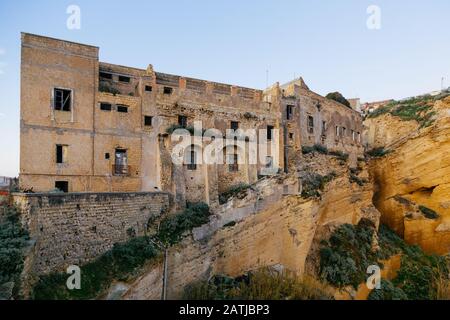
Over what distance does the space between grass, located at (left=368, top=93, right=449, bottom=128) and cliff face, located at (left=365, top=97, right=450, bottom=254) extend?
39 cm

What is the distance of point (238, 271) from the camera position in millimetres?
12727

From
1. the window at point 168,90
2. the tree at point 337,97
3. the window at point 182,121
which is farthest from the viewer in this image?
the tree at point 337,97

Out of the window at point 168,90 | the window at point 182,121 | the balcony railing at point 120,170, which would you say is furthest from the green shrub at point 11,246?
the window at point 168,90

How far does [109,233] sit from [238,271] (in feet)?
16.7

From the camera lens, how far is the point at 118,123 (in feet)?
47.9

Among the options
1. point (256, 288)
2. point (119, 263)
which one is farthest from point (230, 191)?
point (119, 263)

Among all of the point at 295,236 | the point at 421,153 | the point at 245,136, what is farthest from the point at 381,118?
the point at 295,236

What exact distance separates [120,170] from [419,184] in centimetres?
1881

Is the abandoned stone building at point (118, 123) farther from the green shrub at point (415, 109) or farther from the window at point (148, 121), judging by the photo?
the green shrub at point (415, 109)

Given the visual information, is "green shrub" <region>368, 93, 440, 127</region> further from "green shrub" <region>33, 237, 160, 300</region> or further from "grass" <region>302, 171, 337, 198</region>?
"green shrub" <region>33, 237, 160, 300</region>

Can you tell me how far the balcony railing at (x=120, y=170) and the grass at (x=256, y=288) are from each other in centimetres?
597

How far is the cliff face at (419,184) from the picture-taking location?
Result: 20422 mm

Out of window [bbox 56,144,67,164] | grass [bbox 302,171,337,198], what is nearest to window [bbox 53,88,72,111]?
window [bbox 56,144,67,164]

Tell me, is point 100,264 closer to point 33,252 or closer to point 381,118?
point 33,252
